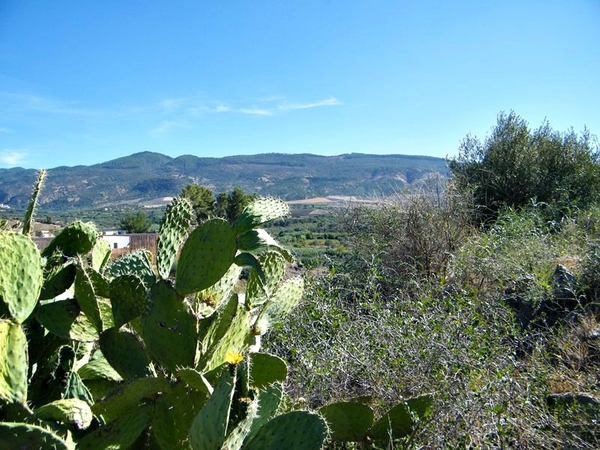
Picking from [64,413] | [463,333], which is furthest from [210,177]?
[64,413]

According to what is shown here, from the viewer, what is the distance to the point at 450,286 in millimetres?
4535

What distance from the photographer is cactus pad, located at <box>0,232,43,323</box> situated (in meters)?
1.48

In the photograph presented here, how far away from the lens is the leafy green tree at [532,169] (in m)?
9.52

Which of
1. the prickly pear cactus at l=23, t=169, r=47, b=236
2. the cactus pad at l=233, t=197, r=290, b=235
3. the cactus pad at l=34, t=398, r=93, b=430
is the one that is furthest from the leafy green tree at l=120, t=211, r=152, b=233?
the cactus pad at l=34, t=398, r=93, b=430

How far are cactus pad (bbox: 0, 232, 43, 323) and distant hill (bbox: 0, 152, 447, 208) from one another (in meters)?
74.7

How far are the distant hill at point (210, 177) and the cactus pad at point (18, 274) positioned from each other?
74.7 m

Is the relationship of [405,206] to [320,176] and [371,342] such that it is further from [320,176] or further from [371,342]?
[320,176]

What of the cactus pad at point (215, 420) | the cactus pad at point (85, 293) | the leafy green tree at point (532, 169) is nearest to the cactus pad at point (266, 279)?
the cactus pad at point (85, 293)

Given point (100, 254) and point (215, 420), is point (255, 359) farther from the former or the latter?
point (100, 254)

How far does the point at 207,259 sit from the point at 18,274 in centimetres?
61

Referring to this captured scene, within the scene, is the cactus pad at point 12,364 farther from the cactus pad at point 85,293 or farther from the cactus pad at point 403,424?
the cactus pad at point 403,424

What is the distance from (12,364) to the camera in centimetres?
140

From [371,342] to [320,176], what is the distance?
354 ft

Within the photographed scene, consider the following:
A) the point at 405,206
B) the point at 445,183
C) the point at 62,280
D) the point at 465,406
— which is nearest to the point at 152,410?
the point at 62,280
